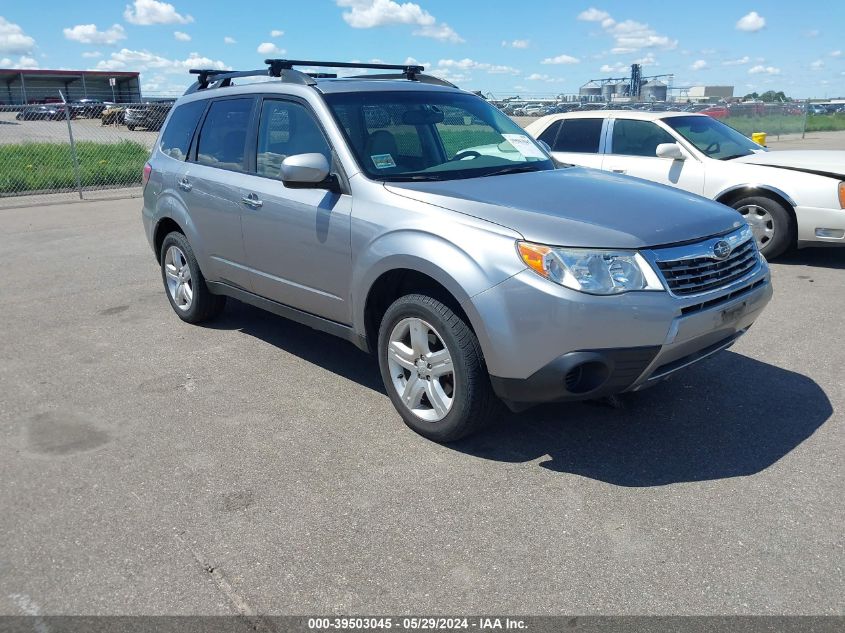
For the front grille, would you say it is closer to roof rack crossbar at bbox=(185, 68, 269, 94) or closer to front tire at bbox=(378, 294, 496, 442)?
front tire at bbox=(378, 294, 496, 442)

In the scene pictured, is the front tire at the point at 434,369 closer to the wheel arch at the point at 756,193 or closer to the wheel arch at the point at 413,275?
the wheel arch at the point at 413,275

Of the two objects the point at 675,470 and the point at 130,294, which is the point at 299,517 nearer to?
the point at 675,470

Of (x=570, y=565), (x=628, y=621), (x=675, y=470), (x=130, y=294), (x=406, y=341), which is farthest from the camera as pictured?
(x=130, y=294)

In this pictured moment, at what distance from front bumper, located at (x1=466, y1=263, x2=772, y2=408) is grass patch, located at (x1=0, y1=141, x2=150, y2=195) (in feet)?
49.1

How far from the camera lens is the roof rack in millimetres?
5043

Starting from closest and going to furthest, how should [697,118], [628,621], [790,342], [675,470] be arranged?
[628,621] < [675,470] < [790,342] < [697,118]

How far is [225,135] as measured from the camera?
550cm

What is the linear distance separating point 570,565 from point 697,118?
7443 mm

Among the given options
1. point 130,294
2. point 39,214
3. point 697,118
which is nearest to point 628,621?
point 130,294

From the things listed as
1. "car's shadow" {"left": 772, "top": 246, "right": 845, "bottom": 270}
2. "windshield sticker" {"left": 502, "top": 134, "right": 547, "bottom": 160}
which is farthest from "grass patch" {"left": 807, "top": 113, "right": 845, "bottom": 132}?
"windshield sticker" {"left": 502, "top": 134, "right": 547, "bottom": 160}

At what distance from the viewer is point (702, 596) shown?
2785 mm

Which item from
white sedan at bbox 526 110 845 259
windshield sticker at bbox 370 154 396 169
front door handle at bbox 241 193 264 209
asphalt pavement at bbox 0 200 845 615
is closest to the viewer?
asphalt pavement at bbox 0 200 845 615

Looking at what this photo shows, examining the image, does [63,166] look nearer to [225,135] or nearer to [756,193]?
[225,135]

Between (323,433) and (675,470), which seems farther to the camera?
(323,433)
